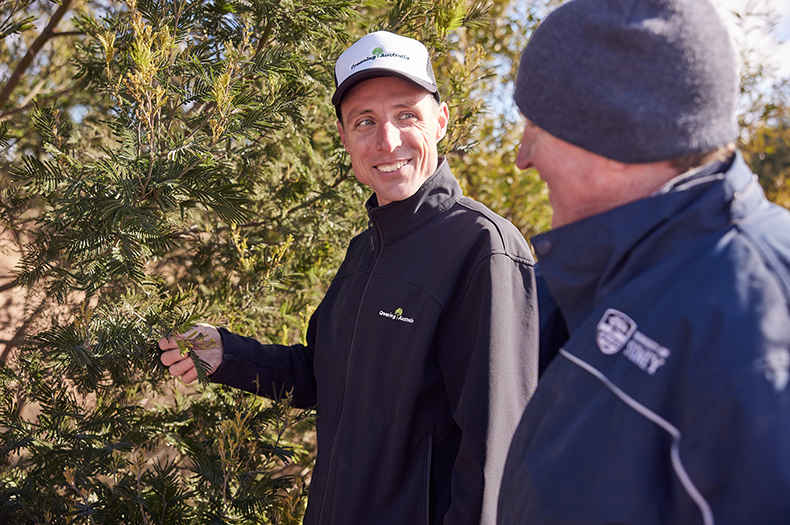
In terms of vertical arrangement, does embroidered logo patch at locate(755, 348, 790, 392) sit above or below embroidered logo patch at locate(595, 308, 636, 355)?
below

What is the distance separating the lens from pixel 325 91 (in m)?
3.13

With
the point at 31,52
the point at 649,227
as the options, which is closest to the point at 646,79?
the point at 649,227

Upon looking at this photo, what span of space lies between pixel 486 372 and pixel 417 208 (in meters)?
0.63

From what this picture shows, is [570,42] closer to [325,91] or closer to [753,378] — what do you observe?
[753,378]

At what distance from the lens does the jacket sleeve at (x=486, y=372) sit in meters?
1.63

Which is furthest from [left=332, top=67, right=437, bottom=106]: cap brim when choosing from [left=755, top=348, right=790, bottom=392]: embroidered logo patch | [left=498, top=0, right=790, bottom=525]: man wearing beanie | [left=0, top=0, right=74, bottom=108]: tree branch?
[left=0, top=0, right=74, bottom=108]: tree branch

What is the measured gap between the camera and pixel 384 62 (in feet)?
6.65

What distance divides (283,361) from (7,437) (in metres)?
1.04

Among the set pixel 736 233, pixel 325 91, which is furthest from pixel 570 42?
pixel 325 91

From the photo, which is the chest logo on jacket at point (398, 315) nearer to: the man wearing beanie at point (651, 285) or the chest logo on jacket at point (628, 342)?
the man wearing beanie at point (651, 285)

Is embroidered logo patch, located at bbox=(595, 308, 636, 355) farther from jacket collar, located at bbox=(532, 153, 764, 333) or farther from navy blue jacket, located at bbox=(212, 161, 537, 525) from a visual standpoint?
navy blue jacket, located at bbox=(212, 161, 537, 525)

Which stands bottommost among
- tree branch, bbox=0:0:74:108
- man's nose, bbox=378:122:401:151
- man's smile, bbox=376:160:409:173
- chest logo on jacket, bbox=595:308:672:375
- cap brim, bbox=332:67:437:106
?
chest logo on jacket, bbox=595:308:672:375

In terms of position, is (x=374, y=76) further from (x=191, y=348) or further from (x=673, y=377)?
(x=673, y=377)

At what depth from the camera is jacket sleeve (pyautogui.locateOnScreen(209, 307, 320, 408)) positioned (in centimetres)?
223
